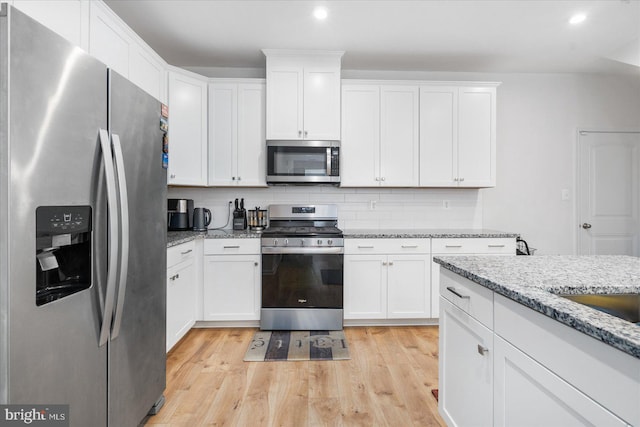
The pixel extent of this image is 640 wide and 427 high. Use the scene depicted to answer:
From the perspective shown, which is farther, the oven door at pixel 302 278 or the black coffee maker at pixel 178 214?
the black coffee maker at pixel 178 214

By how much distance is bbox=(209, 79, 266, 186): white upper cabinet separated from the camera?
3248 mm

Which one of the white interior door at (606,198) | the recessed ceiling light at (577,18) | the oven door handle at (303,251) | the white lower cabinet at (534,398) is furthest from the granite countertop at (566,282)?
the white interior door at (606,198)

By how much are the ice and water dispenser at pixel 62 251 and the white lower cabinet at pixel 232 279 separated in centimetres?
181

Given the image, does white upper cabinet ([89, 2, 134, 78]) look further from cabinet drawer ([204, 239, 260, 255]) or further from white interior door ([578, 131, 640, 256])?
white interior door ([578, 131, 640, 256])

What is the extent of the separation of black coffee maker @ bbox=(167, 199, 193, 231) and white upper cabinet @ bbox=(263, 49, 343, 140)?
41.1 inches

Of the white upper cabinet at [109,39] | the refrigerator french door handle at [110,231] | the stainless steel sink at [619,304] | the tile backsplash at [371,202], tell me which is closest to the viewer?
the stainless steel sink at [619,304]

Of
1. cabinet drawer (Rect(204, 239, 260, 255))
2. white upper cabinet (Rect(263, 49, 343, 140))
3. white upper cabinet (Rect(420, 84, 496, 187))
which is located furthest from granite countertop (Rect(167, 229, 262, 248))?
white upper cabinet (Rect(420, 84, 496, 187))

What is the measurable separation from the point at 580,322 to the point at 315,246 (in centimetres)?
233

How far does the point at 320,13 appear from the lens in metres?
2.54

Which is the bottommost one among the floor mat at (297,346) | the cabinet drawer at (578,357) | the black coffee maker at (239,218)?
the floor mat at (297,346)

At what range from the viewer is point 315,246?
2.98 metres

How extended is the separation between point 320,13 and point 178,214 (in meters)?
2.12

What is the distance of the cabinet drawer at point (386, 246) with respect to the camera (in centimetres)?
307

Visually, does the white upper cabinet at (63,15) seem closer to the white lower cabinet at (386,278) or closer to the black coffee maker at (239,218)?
the black coffee maker at (239,218)
